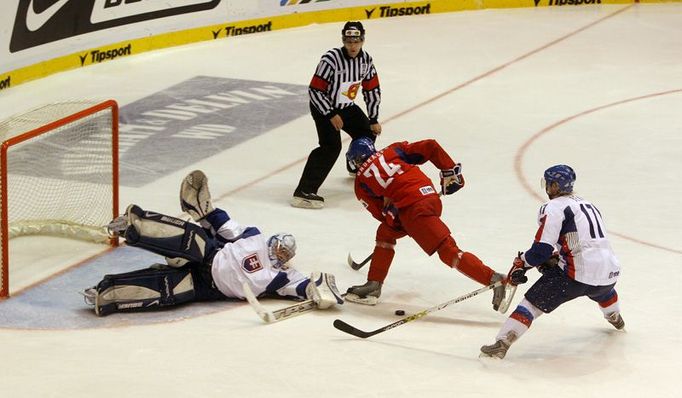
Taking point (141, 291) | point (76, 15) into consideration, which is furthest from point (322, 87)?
point (76, 15)

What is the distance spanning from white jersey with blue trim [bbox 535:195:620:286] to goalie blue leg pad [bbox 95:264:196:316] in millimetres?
1968

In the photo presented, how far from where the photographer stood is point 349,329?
653cm

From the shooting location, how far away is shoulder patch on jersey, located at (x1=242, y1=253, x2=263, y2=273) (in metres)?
6.84

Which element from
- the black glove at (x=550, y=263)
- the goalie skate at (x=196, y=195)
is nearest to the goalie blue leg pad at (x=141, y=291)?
the goalie skate at (x=196, y=195)

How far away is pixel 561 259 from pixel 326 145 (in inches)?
123

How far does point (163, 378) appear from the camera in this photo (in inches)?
235

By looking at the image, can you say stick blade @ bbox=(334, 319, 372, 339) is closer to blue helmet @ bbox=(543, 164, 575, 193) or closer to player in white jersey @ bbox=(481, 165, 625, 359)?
player in white jersey @ bbox=(481, 165, 625, 359)

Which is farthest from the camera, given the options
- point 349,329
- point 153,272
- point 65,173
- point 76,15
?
point 76,15

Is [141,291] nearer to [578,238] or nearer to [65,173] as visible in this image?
[65,173]

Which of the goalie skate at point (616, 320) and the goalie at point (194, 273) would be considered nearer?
the goalie skate at point (616, 320)

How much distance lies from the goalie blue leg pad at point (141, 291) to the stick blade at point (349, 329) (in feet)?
2.93

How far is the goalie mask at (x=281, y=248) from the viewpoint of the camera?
681 centimetres

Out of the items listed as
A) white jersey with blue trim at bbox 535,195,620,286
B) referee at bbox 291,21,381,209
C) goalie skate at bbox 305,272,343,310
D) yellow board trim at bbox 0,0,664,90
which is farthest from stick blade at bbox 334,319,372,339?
yellow board trim at bbox 0,0,664,90

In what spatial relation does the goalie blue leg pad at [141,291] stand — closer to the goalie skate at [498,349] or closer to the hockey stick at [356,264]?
the hockey stick at [356,264]
